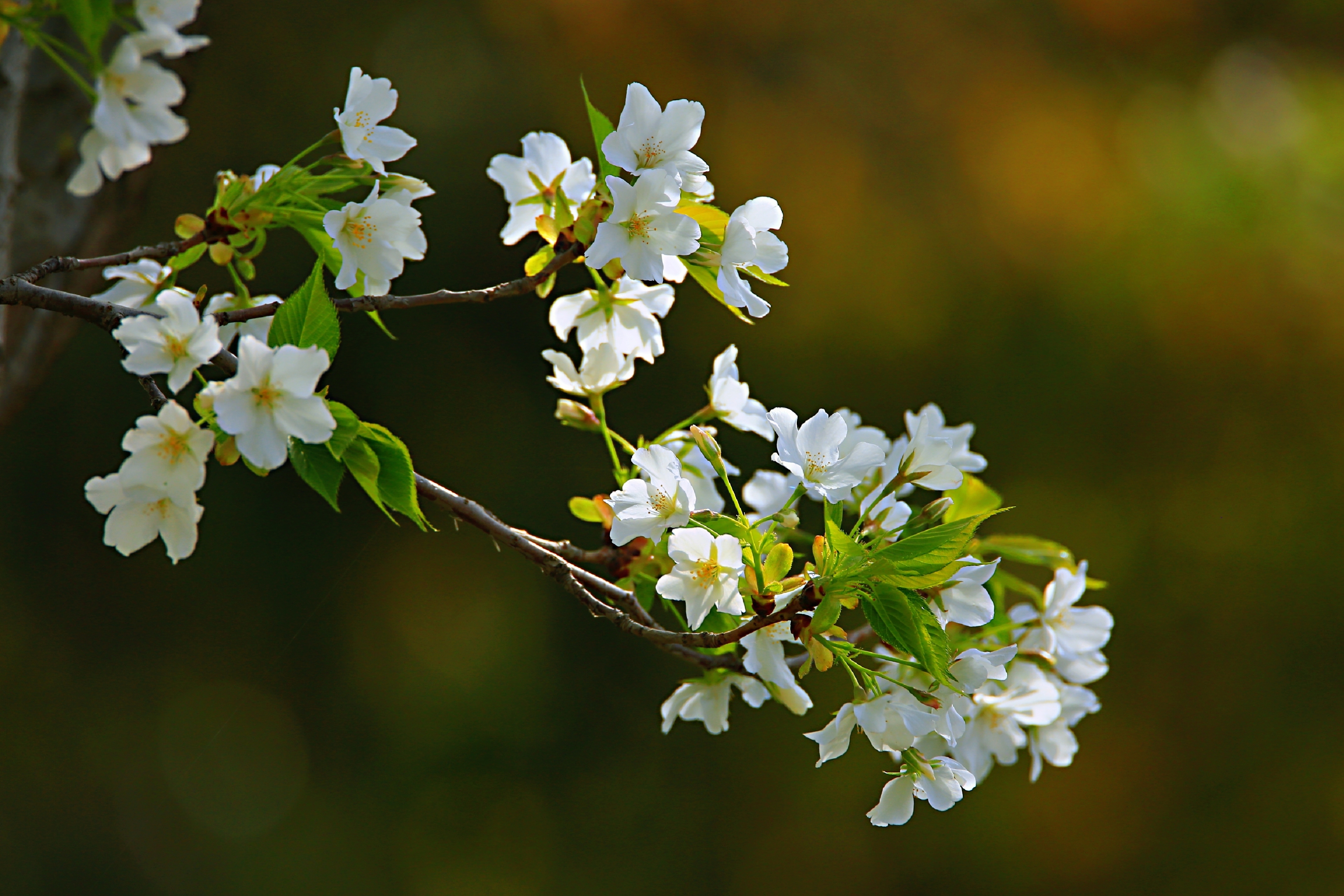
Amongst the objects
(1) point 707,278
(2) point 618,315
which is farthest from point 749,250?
(2) point 618,315

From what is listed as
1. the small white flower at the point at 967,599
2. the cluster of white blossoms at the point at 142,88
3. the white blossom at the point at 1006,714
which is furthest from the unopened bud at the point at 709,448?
the cluster of white blossoms at the point at 142,88

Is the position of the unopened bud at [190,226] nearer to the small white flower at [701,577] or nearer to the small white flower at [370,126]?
the small white flower at [370,126]

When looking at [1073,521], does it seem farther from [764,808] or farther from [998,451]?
[764,808]

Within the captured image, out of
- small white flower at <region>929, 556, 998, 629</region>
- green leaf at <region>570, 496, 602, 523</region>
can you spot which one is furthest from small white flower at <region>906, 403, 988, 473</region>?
green leaf at <region>570, 496, 602, 523</region>

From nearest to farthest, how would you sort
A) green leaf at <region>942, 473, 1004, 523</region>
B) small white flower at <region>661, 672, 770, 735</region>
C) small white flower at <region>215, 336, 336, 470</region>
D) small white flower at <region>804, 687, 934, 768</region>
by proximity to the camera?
small white flower at <region>215, 336, 336, 470</region> → small white flower at <region>804, 687, 934, 768</region> → small white flower at <region>661, 672, 770, 735</region> → green leaf at <region>942, 473, 1004, 523</region>

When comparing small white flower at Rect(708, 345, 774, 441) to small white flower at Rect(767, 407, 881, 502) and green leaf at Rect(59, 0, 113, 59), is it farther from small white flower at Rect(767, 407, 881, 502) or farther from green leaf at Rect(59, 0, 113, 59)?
green leaf at Rect(59, 0, 113, 59)

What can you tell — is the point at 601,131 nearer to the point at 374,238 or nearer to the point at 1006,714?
the point at 374,238
